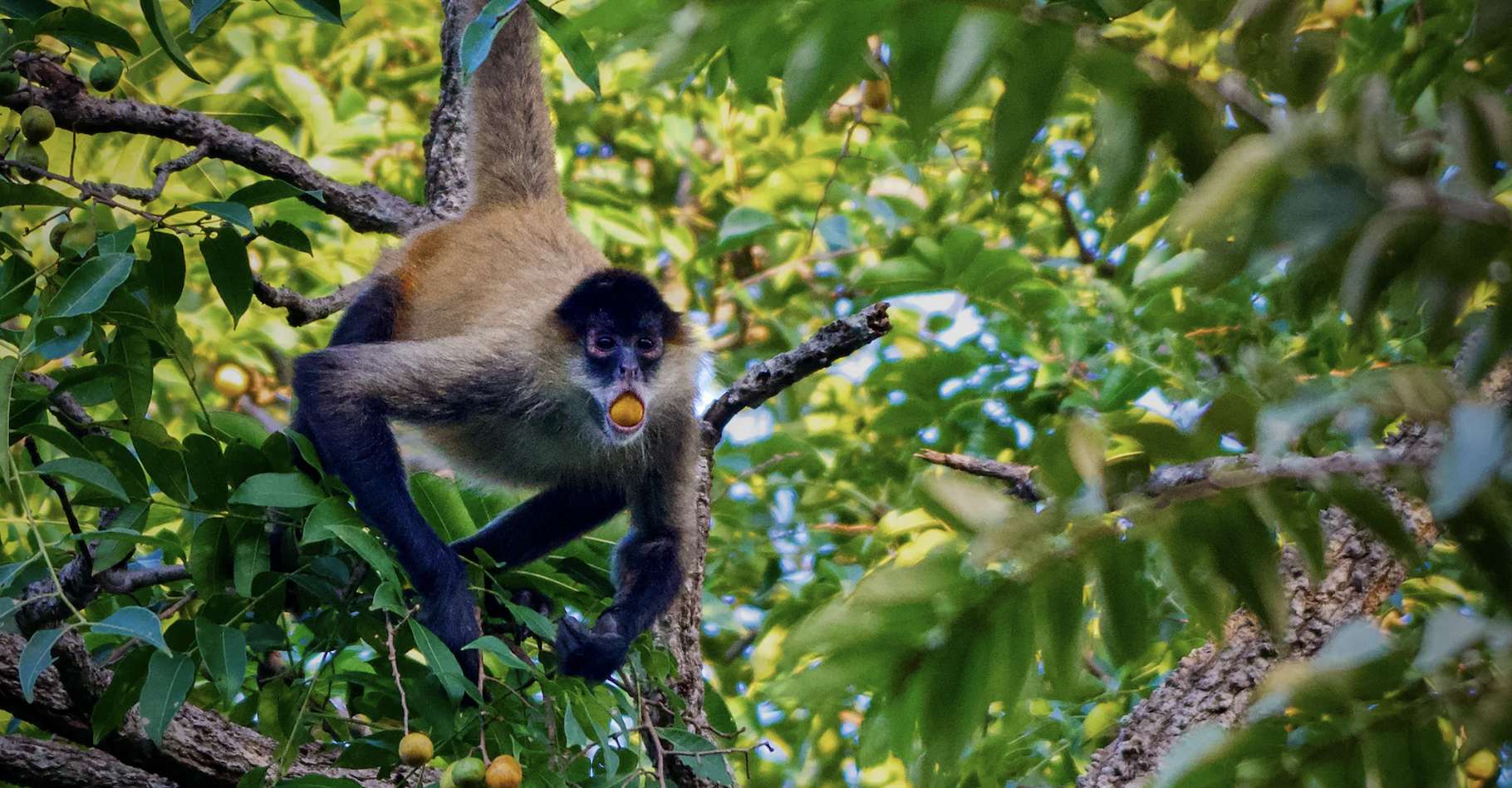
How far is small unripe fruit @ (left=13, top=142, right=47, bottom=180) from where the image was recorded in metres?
2.90

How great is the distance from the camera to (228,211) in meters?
2.53

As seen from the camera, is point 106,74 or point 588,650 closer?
point 106,74

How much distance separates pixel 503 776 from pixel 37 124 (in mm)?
1818

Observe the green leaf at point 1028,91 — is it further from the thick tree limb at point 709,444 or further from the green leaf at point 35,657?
the thick tree limb at point 709,444

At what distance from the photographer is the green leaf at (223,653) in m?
2.41

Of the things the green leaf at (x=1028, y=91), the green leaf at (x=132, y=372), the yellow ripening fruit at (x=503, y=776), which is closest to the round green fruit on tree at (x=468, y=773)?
the yellow ripening fruit at (x=503, y=776)

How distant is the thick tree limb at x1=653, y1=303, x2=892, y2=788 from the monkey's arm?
78mm

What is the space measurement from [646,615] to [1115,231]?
269 cm

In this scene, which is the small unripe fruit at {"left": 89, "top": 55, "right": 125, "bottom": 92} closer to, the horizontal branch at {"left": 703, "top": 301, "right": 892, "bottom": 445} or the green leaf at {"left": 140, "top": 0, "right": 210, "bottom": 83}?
the green leaf at {"left": 140, "top": 0, "right": 210, "bottom": 83}

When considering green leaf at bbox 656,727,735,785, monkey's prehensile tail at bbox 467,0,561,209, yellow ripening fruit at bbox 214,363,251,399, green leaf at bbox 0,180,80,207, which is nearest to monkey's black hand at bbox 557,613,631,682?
green leaf at bbox 656,727,735,785

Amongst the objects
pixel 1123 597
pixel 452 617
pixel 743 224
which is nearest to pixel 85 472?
pixel 452 617

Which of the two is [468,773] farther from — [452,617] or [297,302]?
[297,302]

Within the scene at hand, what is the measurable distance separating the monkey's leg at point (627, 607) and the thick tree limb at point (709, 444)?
0.23 feet

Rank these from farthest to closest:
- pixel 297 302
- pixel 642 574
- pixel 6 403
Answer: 1. pixel 642 574
2. pixel 297 302
3. pixel 6 403
